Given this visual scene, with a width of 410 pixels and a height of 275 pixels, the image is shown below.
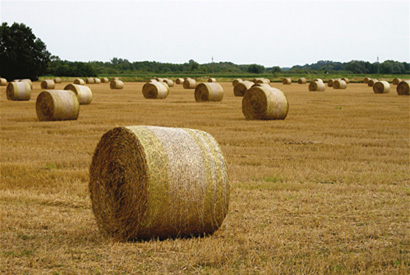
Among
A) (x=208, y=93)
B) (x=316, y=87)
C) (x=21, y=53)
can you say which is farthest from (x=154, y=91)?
(x=21, y=53)

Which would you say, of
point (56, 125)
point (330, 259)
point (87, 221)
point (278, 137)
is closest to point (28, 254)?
point (87, 221)

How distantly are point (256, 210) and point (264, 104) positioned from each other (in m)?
12.8

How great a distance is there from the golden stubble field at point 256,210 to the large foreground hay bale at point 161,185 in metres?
0.20

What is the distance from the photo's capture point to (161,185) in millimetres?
6309

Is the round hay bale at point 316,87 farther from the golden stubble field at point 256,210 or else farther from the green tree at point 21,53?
Result: the green tree at point 21,53

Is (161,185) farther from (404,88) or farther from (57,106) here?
(404,88)

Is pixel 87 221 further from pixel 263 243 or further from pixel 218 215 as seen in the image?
pixel 263 243

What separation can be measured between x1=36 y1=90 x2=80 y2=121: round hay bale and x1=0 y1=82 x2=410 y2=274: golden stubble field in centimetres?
293

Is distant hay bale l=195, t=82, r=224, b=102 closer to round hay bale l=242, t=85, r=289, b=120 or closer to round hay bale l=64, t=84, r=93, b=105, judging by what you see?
round hay bale l=64, t=84, r=93, b=105

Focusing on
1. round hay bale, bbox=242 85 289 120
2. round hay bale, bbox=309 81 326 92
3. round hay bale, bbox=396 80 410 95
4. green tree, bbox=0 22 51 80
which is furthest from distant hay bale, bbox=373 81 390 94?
green tree, bbox=0 22 51 80

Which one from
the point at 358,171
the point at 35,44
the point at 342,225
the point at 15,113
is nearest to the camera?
the point at 342,225

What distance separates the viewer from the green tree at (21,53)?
6556 cm

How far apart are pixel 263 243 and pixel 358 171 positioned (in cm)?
516

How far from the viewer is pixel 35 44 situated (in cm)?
6788
